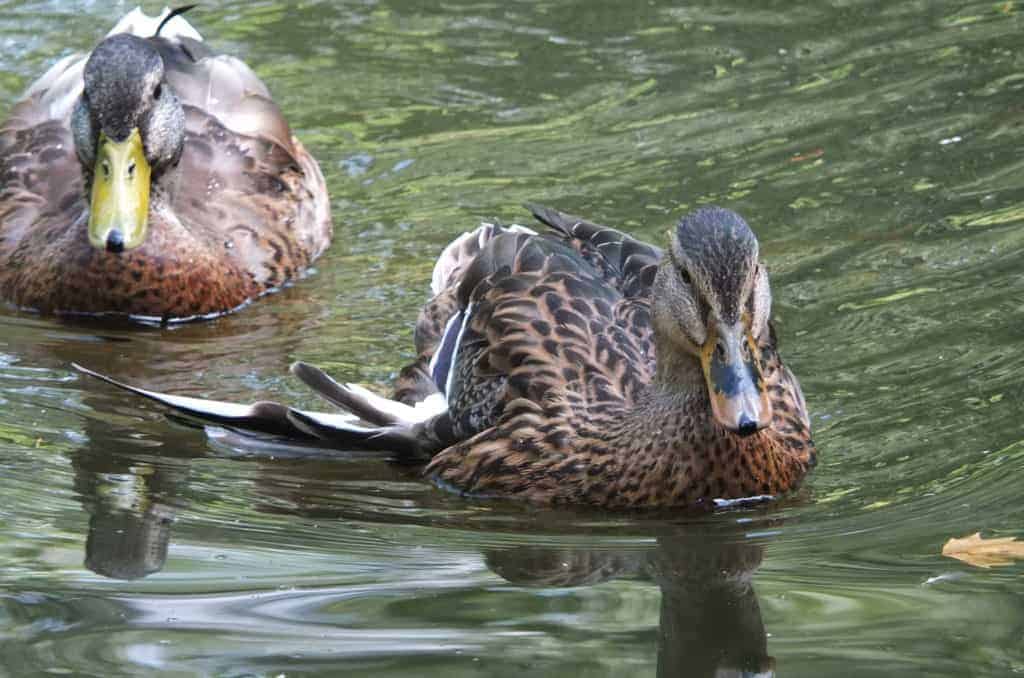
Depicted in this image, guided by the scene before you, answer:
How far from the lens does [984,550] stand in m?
6.07

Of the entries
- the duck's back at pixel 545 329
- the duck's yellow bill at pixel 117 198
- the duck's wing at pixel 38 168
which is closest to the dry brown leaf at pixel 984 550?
the duck's back at pixel 545 329

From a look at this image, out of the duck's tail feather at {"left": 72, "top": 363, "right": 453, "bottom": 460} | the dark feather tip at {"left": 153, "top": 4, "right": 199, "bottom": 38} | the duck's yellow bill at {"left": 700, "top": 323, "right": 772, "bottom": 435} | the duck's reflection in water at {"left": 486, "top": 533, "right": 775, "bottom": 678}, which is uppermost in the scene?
the dark feather tip at {"left": 153, "top": 4, "right": 199, "bottom": 38}

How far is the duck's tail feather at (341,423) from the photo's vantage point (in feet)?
25.0

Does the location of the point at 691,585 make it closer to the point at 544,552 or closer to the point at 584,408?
the point at 544,552

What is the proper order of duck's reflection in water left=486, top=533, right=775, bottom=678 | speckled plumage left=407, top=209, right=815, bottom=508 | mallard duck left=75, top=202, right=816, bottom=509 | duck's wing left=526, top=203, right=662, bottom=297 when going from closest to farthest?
duck's reflection in water left=486, top=533, right=775, bottom=678, mallard duck left=75, top=202, right=816, bottom=509, speckled plumage left=407, top=209, right=815, bottom=508, duck's wing left=526, top=203, right=662, bottom=297

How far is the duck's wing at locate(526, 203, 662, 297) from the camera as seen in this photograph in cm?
779

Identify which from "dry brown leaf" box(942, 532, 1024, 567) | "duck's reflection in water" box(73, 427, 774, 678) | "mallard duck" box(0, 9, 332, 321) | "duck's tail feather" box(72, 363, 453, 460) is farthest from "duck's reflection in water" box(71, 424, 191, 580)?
"dry brown leaf" box(942, 532, 1024, 567)

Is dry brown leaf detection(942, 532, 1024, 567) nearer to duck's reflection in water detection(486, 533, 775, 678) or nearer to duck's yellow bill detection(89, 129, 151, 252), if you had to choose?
duck's reflection in water detection(486, 533, 775, 678)

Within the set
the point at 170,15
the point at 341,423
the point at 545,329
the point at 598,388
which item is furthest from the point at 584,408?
the point at 170,15

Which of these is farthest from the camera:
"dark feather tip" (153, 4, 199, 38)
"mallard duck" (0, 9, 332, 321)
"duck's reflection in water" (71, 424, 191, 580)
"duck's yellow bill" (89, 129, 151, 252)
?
"dark feather tip" (153, 4, 199, 38)

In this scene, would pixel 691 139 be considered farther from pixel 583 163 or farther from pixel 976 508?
pixel 976 508

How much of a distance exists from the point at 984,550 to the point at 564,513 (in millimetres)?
1565

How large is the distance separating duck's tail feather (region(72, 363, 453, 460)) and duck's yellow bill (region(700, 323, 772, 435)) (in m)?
1.43

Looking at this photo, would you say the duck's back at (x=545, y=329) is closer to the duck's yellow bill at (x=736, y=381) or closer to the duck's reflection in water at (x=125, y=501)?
the duck's yellow bill at (x=736, y=381)
